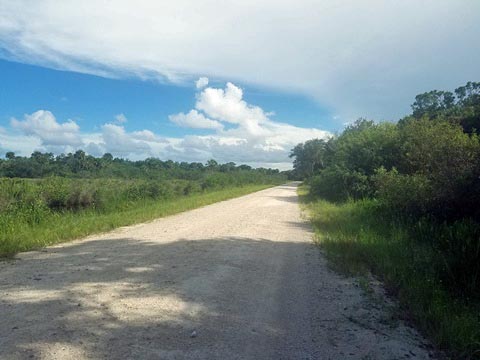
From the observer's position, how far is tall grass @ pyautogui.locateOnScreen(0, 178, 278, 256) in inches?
394

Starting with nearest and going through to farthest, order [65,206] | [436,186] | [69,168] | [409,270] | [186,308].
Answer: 1. [186,308]
2. [409,270]
3. [436,186]
4. [65,206]
5. [69,168]

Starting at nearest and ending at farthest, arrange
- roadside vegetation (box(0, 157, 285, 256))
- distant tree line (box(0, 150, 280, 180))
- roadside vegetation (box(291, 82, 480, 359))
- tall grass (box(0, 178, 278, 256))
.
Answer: roadside vegetation (box(291, 82, 480, 359)), tall grass (box(0, 178, 278, 256)), roadside vegetation (box(0, 157, 285, 256)), distant tree line (box(0, 150, 280, 180))

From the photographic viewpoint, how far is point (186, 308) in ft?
16.9

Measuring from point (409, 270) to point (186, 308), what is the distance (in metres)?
4.08

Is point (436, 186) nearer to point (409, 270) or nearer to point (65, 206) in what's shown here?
point (409, 270)

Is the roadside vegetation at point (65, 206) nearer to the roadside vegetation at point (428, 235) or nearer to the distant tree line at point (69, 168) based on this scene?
the distant tree line at point (69, 168)

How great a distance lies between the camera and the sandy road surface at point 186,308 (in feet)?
13.3

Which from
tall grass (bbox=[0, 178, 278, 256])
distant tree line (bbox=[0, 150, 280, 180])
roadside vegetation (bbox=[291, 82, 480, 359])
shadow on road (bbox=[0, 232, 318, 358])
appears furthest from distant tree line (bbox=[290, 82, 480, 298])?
distant tree line (bbox=[0, 150, 280, 180])

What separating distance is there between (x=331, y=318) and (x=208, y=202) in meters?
19.5

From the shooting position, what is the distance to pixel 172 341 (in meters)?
4.14

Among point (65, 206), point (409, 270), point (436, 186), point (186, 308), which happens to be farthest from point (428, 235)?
point (65, 206)

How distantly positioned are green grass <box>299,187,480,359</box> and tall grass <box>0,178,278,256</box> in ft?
21.8

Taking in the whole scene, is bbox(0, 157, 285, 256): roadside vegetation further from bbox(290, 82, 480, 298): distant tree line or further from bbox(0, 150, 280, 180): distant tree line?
bbox(290, 82, 480, 298): distant tree line

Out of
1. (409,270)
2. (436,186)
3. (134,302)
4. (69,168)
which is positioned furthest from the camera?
(69,168)
